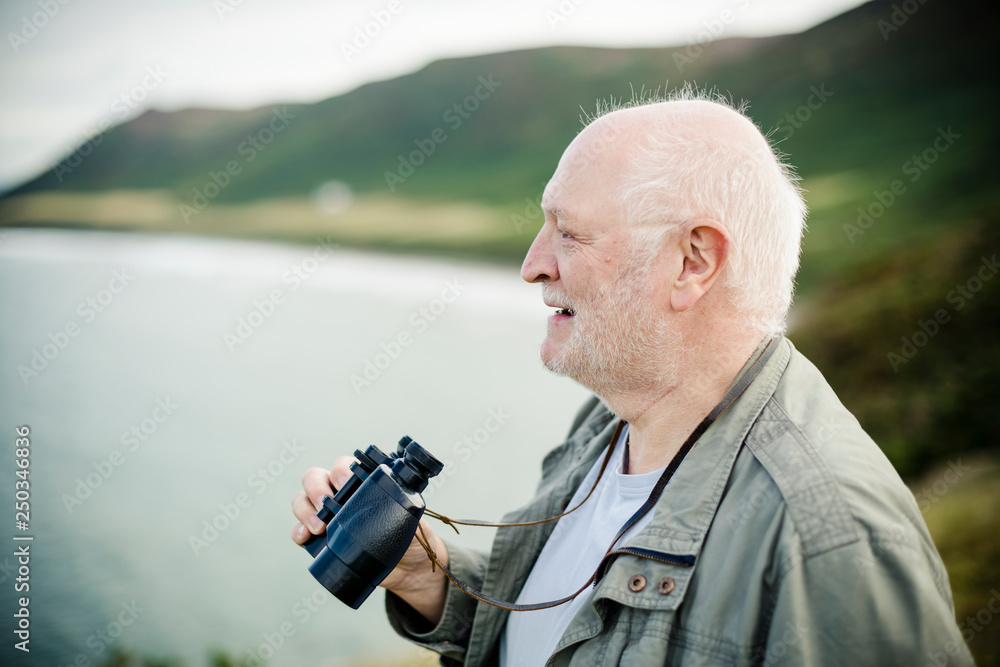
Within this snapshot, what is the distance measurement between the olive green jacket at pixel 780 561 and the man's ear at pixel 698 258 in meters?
0.24

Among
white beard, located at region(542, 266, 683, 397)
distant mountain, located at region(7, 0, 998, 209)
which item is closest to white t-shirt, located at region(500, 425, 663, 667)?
white beard, located at region(542, 266, 683, 397)

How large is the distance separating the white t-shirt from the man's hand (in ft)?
0.77

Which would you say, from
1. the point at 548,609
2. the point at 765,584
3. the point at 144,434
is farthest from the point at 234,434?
the point at 765,584

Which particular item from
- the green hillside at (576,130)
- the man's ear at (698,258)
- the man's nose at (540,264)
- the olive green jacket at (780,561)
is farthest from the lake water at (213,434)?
the green hillside at (576,130)

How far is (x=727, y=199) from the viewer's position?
1.46 m

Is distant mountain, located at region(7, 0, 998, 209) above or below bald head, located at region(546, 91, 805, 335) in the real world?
above

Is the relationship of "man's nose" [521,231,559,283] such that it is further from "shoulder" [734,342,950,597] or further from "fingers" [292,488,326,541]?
"fingers" [292,488,326,541]

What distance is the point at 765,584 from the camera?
1130 millimetres

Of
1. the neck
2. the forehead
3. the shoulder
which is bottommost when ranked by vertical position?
the shoulder

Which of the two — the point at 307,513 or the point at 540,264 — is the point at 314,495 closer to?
the point at 307,513

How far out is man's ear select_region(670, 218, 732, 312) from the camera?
1.45 metres

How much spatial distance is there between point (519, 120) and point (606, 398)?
93.6ft

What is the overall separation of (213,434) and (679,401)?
6542mm

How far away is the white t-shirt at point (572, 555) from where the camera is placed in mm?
1542
